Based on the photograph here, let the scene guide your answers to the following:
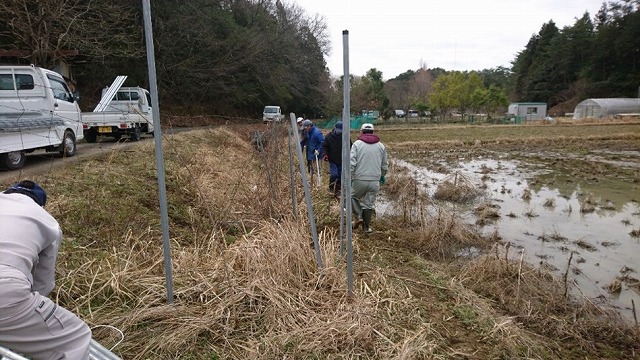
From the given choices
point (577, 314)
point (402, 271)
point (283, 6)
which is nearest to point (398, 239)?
point (402, 271)

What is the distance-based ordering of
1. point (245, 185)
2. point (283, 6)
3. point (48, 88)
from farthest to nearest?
point (283, 6) → point (48, 88) → point (245, 185)

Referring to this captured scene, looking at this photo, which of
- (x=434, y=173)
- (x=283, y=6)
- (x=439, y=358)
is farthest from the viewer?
(x=283, y=6)

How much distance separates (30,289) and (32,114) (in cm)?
713

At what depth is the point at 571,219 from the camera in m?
7.32

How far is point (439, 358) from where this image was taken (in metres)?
2.73

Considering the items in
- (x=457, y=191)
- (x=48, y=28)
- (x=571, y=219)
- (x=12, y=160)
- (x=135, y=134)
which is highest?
(x=48, y=28)

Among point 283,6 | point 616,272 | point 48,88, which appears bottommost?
point 616,272

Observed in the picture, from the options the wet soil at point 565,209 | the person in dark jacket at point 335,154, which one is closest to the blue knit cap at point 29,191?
the wet soil at point 565,209

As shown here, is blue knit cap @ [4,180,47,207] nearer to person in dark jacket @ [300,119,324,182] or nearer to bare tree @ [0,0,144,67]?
person in dark jacket @ [300,119,324,182]

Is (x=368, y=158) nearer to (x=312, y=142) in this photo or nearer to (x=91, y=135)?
(x=312, y=142)

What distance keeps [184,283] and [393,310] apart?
5.70 ft

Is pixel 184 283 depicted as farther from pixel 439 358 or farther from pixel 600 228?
pixel 600 228

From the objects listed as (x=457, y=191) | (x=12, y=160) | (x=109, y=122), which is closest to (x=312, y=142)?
(x=457, y=191)

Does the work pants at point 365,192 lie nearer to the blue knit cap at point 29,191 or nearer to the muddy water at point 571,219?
the muddy water at point 571,219
